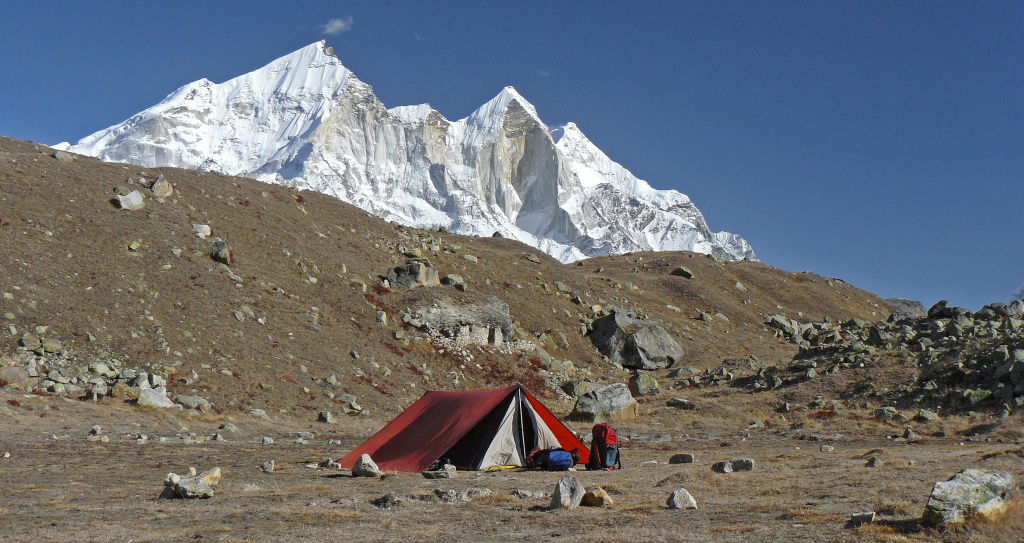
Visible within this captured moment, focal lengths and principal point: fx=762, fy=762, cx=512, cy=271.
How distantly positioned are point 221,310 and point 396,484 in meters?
24.1

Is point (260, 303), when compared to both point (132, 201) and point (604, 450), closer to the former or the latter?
point (132, 201)

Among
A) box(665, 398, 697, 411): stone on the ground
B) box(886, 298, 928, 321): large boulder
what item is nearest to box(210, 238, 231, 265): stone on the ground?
box(665, 398, 697, 411): stone on the ground

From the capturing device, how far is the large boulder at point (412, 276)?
169 ft

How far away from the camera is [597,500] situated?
13.5 metres

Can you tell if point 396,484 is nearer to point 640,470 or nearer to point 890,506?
point 640,470

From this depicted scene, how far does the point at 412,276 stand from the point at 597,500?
39.6 metres

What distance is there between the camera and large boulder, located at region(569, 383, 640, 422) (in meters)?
35.1

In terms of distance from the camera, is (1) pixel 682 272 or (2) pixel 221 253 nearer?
(2) pixel 221 253

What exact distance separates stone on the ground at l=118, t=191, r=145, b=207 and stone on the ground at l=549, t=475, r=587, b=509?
1509 inches

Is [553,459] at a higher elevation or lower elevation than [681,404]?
lower

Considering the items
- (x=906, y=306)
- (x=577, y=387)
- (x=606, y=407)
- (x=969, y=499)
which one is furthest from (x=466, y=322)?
(x=906, y=306)

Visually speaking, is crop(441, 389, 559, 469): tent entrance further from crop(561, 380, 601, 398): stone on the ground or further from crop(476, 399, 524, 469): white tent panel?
crop(561, 380, 601, 398): stone on the ground

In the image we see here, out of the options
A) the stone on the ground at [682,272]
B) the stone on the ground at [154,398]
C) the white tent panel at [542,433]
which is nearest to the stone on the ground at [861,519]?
the white tent panel at [542,433]

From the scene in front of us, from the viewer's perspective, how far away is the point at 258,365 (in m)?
35.2
